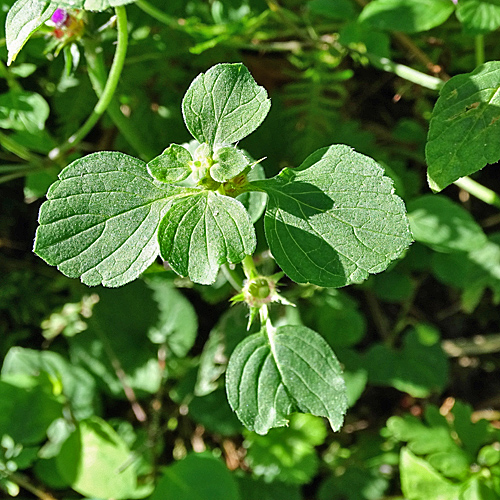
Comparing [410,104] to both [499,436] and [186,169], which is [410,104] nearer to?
[499,436]

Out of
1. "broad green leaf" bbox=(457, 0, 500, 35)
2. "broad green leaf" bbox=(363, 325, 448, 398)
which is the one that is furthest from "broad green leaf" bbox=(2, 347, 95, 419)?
"broad green leaf" bbox=(457, 0, 500, 35)

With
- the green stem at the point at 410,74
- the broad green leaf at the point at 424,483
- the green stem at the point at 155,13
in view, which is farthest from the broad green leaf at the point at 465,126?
the broad green leaf at the point at 424,483

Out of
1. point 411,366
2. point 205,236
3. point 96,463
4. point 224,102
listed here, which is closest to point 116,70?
point 224,102

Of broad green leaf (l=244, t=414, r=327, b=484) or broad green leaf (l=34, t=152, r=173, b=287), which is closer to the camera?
broad green leaf (l=34, t=152, r=173, b=287)

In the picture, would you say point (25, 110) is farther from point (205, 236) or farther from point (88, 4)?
point (205, 236)

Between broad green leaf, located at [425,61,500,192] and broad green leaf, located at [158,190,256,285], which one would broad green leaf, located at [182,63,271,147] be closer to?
broad green leaf, located at [158,190,256,285]

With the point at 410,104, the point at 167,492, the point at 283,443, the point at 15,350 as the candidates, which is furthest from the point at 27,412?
the point at 410,104
